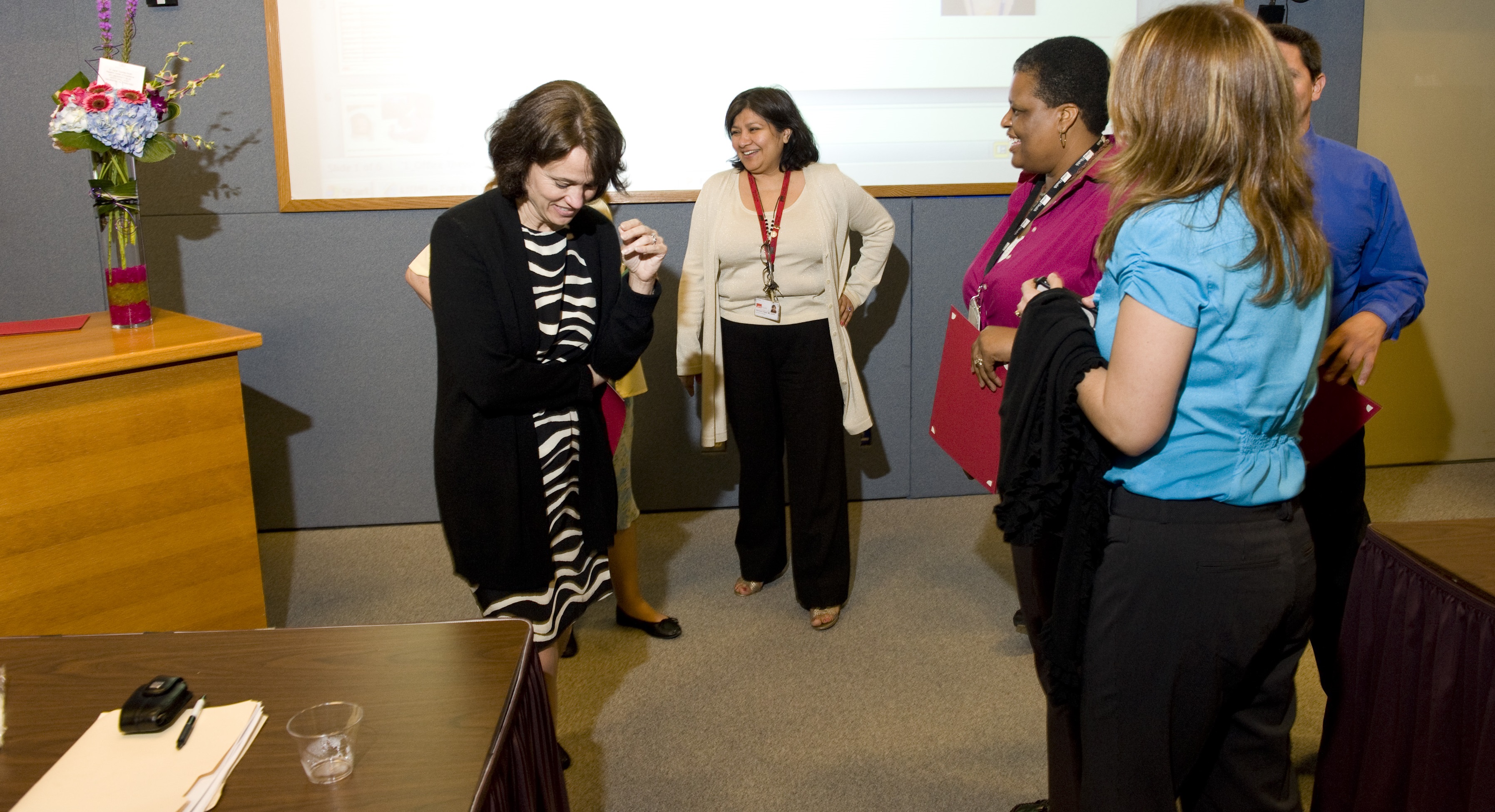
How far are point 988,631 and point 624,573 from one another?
1.08 metres

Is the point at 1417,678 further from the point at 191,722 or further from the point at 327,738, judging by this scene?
the point at 191,722

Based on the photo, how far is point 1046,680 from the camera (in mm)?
1508

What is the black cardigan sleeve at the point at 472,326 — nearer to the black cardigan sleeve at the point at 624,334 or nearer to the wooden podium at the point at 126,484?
the black cardigan sleeve at the point at 624,334

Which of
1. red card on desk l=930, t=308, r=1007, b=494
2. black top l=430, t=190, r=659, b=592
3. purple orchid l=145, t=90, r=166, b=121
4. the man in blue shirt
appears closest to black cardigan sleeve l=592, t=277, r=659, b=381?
black top l=430, t=190, r=659, b=592

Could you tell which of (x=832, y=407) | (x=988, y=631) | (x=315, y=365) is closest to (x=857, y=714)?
(x=988, y=631)

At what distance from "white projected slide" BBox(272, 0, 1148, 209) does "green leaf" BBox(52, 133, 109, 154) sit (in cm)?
93

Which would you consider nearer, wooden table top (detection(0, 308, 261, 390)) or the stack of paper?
the stack of paper

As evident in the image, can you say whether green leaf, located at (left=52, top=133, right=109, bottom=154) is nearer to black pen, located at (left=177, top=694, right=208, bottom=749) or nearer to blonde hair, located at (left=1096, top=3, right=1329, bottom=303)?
black pen, located at (left=177, top=694, right=208, bottom=749)

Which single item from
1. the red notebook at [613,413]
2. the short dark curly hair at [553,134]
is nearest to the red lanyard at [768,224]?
the red notebook at [613,413]

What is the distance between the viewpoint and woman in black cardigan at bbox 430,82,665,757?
1.81m

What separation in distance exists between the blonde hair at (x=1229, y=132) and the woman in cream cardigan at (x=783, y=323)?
1719mm

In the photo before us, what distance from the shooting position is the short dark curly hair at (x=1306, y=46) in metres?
2.13

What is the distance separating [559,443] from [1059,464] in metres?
1.00

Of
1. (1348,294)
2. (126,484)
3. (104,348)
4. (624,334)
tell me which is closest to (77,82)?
(104,348)
